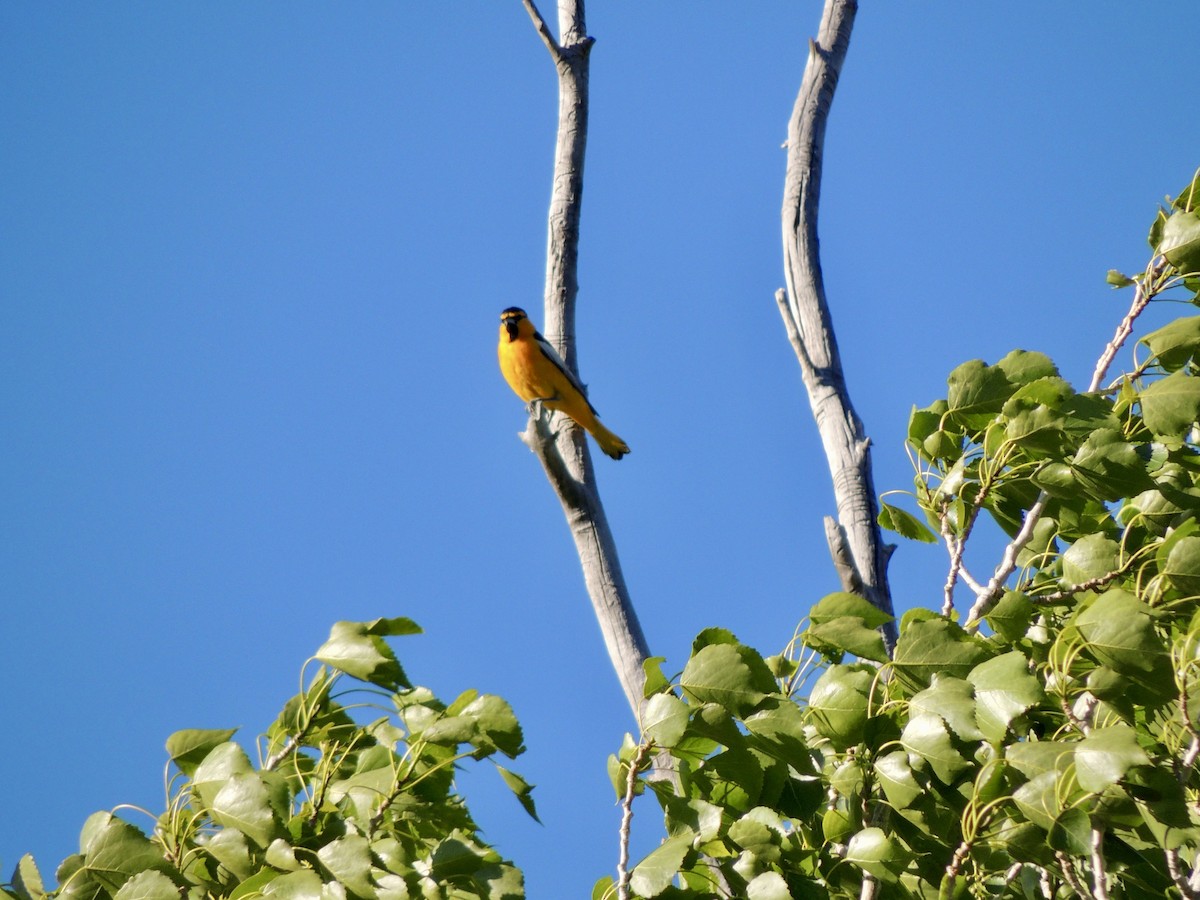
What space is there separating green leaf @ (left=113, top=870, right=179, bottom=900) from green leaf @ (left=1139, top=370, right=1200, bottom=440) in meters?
1.98

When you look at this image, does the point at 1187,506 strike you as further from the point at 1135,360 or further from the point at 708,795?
the point at 708,795

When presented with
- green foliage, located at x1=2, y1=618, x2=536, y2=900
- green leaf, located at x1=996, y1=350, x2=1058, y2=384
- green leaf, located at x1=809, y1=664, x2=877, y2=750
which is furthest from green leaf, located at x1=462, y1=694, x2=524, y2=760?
green leaf, located at x1=996, y1=350, x2=1058, y2=384

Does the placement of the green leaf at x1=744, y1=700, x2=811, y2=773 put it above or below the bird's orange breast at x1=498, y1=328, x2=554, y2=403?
below

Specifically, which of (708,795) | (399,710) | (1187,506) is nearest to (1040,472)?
(1187,506)

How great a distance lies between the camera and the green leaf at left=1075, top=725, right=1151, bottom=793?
1.66m

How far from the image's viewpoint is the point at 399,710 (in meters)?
2.21

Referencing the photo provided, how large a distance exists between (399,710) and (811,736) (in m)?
0.81

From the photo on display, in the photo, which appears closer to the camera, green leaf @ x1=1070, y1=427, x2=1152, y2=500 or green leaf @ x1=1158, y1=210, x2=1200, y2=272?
green leaf @ x1=1070, y1=427, x2=1152, y2=500

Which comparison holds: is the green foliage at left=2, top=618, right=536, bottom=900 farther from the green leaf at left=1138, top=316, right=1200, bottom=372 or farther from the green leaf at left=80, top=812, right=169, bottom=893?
the green leaf at left=1138, top=316, right=1200, bottom=372

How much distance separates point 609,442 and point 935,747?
6713 millimetres

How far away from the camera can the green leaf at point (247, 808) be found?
1.81 m

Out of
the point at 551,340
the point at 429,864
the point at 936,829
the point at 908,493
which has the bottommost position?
the point at 936,829

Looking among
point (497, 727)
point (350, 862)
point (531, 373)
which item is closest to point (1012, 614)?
point (497, 727)

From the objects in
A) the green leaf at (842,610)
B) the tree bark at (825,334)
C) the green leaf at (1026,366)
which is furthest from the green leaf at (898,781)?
the tree bark at (825,334)
